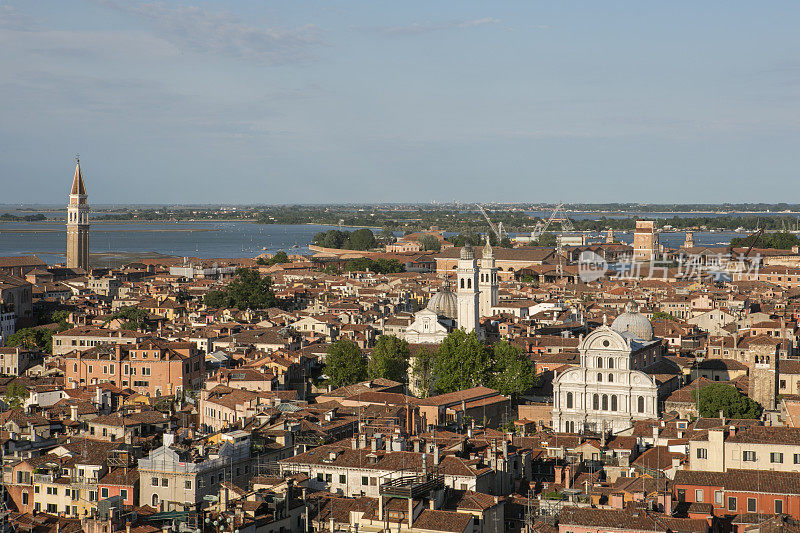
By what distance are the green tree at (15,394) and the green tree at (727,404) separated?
45.7 feet

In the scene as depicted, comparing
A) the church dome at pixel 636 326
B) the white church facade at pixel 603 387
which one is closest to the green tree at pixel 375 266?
the church dome at pixel 636 326

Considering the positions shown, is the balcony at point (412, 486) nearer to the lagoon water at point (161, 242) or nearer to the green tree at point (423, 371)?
the green tree at point (423, 371)

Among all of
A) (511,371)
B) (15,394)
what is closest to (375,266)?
(511,371)

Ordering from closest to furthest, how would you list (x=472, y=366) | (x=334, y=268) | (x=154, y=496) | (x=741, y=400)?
(x=154, y=496) < (x=741, y=400) < (x=472, y=366) < (x=334, y=268)

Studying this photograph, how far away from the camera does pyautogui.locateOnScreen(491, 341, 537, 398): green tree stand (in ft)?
91.1

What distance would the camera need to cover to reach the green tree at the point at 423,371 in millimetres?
28500

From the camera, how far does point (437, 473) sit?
15.0 m

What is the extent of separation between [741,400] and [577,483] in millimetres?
7863

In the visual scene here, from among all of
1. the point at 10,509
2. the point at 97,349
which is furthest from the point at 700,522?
the point at 97,349

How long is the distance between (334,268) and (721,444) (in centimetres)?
5981

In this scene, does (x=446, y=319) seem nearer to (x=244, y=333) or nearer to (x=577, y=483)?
(x=244, y=333)

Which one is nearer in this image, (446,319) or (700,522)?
(700,522)

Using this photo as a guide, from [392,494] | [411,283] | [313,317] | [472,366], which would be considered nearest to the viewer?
[392,494]

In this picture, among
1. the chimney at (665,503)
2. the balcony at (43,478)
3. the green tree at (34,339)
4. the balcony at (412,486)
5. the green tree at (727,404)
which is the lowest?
the green tree at (34,339)
